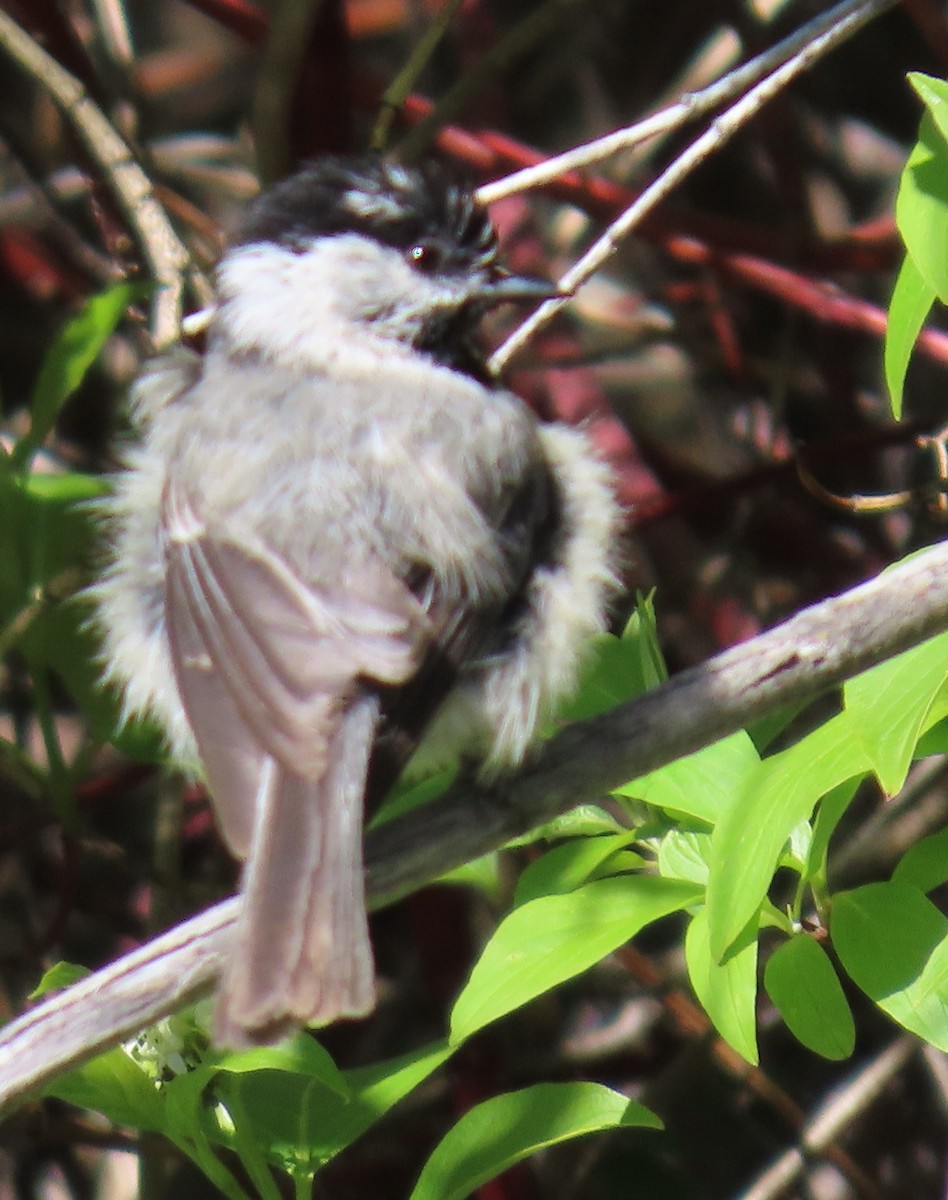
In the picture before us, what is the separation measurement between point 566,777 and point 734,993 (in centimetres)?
44

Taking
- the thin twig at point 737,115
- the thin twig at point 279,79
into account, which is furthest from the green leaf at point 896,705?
→ the thin twig at point 279,79

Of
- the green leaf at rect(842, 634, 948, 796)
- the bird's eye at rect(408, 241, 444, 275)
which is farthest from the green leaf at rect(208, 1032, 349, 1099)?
the bird's eye at rect(408, 241, 444, 275)

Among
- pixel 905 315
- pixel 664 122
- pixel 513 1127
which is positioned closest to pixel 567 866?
pixel 513 1127

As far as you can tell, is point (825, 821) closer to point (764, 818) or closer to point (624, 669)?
point (764, 818)

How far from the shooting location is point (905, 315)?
158cm

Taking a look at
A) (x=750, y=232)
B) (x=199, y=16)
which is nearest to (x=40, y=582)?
(x=750, y=232)

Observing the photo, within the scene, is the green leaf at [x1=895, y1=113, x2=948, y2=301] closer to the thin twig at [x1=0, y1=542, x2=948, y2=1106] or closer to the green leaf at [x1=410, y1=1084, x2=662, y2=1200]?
the thin twig at [x1=0, y1=542, x2=948, y2=1106]

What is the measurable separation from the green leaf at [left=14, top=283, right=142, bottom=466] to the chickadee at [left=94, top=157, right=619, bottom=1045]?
0.11 metres

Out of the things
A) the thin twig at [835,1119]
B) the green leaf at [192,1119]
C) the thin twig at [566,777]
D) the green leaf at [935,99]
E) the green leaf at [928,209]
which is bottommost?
the thin twig at [835,1119]

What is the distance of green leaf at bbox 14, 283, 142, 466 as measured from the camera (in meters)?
2.32

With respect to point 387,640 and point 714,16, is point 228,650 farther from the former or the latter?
point 714,16

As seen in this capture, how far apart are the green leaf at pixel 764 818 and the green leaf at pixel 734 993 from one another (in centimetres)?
5

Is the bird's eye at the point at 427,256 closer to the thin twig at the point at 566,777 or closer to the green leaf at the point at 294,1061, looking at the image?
the thin twig at the point at 566,777

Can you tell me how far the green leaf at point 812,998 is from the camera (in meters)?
1.43
